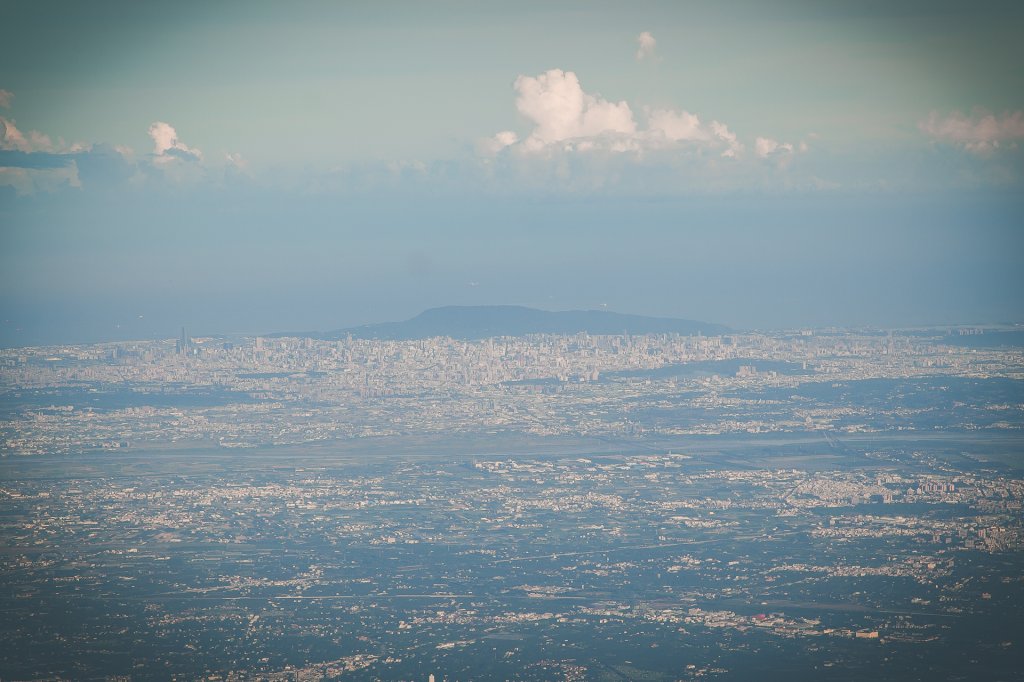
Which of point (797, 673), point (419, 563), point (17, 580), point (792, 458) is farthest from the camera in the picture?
point (792, 458)

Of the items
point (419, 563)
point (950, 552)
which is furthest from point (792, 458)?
point (419, 563)

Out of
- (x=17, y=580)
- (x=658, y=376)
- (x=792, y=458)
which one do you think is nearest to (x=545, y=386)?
(x=658, y=376)

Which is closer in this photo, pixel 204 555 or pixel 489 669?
pixel 489 669

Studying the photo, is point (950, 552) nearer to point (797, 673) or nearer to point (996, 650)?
point (996, 650)

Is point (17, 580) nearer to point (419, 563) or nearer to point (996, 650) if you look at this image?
point (419, 563)

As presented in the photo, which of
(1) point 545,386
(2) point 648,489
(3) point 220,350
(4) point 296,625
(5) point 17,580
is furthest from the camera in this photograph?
(3) point 220,350

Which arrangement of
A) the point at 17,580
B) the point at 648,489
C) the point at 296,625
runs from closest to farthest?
1. the point at 296,625
2. the point at 17,580
3. the point at 648,489
